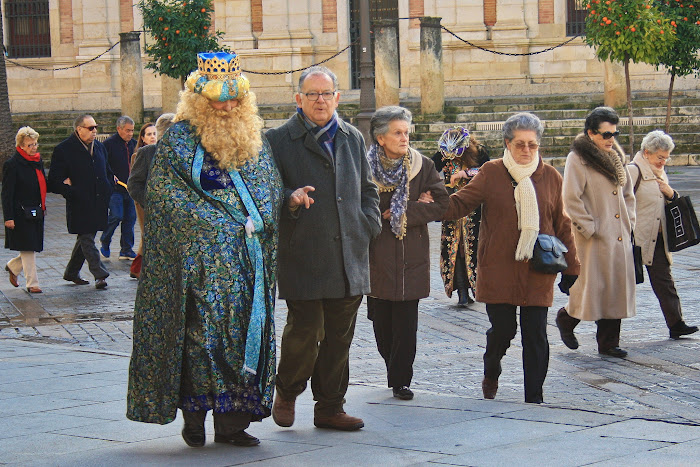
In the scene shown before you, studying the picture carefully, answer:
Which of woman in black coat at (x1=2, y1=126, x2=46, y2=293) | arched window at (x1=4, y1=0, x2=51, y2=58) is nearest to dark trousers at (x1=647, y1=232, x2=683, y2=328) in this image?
woman in black coat at (x1=2, y1=126, x2=46, y2=293)

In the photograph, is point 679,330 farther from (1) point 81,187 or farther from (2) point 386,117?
(1) point 81,187

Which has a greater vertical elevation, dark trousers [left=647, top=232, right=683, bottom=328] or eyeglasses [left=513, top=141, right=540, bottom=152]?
eyeglasses [left=513, top=141, right=540, bottom=152]

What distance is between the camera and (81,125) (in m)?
12.4

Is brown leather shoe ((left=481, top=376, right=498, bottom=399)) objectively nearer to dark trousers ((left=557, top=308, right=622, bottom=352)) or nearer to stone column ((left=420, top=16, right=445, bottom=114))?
dark trousers ((left=557, top=308, right=622, bottom=352))

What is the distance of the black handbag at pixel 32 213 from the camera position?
11.9 meters

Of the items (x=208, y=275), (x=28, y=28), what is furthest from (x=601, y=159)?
(x=28, y=28)

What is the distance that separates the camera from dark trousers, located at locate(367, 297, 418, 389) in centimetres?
679

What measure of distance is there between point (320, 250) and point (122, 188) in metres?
8.56

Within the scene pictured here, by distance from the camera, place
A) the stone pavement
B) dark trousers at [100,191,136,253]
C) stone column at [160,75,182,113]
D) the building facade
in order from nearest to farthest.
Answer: the stone pavement
dark trousers at [100,191,136,253]
stone column at [160,75,182,113]
the building facade

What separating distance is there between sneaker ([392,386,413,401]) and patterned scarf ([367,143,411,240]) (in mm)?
869

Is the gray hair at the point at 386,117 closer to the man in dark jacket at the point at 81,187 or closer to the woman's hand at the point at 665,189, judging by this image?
the woman's hand at the point at 665,189

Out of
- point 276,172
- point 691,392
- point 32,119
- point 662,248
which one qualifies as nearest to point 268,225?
point 276,172

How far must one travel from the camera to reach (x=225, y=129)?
5453 mm

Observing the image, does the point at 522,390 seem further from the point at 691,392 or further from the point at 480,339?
the point at 480,339
